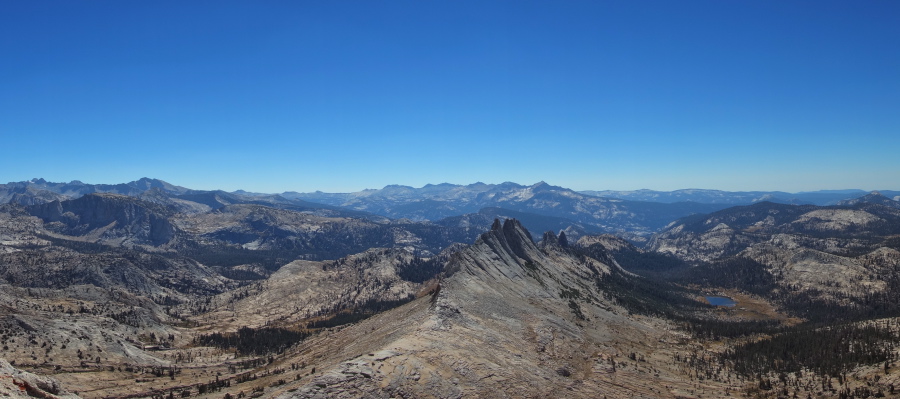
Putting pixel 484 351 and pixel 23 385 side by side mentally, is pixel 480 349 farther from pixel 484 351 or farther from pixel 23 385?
pixel 23 385

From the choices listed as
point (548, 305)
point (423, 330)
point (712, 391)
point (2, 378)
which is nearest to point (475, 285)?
point (548, 305)

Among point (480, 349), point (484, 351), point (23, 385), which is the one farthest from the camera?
Answer: point (480, 349)

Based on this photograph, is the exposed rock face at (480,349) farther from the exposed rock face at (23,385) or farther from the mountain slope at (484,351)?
the exposed rock face at (23,385)

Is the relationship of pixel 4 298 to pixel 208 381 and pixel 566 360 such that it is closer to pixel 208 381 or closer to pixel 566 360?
pixel 208 381

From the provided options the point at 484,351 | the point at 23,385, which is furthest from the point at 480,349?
the point at 23,385

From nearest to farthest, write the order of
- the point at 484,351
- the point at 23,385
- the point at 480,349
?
the point at 23,385 < the point at 484,351 < the point at 480,349

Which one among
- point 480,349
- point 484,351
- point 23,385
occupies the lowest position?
point 484,351

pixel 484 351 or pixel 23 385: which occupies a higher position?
pixel 23 385

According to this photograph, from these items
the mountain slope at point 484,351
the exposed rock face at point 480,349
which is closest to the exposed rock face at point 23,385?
the exposed rock face at point 480,349
